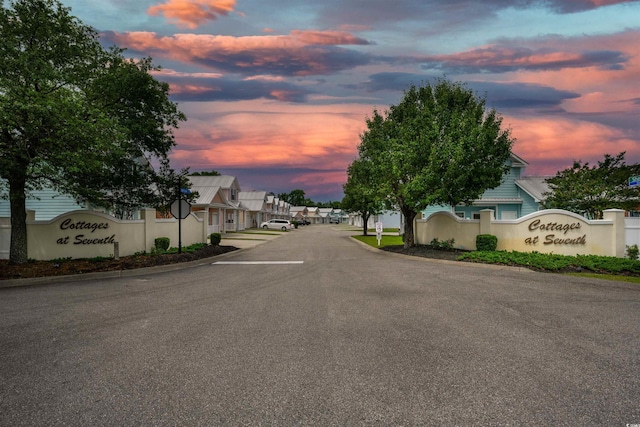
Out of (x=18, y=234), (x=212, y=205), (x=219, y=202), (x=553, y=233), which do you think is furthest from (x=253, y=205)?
(x=553, y=233)

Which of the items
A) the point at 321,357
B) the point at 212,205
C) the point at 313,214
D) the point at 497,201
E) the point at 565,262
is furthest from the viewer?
the point at 313,214

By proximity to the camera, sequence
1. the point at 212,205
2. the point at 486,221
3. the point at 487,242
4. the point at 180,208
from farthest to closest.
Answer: the point at 212,205
the point at 180,208
the point at 486,221
the point at 487,242

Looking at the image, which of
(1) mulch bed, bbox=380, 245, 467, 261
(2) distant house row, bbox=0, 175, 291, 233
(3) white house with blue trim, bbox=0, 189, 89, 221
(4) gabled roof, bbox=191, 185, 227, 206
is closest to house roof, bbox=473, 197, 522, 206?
(1) mulch bed, bbox=380, 245, 467, 261

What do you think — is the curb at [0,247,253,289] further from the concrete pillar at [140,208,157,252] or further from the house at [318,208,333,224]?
the house at [318,208,333,224]

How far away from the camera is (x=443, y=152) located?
17078 mm

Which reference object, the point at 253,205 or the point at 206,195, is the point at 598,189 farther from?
the point at 253,205

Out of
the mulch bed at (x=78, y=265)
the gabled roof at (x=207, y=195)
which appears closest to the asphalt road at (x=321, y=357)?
the mulch bed at (x=78, y=265)

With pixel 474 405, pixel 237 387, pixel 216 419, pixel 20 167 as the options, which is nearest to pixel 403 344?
pixel 474 405

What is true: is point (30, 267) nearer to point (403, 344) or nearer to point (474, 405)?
point (403, 344)

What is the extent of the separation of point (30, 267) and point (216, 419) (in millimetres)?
13151

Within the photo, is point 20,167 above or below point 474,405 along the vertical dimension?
above

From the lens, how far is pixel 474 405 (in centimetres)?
352

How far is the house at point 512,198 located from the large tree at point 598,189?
23.9 feet

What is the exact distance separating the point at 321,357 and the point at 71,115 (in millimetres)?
11740
